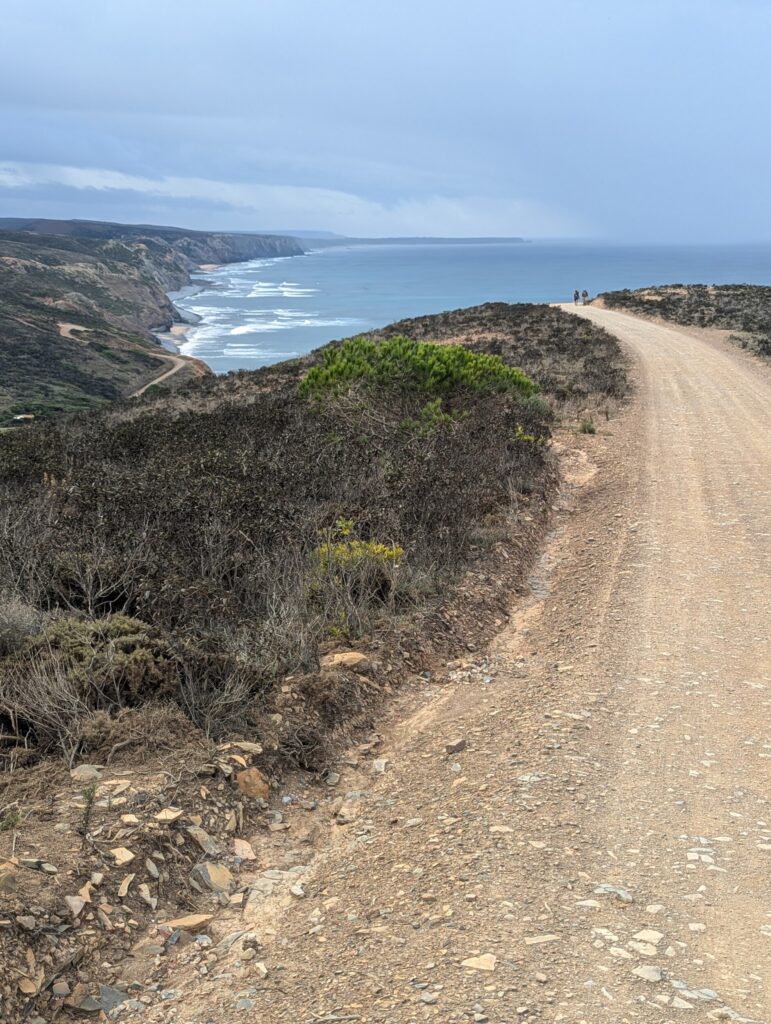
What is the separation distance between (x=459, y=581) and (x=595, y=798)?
3.42 m

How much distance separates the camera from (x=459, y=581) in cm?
755

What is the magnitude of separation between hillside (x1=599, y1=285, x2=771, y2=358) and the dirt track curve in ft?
71.2

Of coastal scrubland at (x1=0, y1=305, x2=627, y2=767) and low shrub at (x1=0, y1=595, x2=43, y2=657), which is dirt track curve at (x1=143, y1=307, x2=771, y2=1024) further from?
low shrub at (x1=0, y1=595, x2=43, y2=657)

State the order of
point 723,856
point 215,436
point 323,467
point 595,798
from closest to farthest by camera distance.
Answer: point 723,856
point 595,798
point 323,467
point 215,436

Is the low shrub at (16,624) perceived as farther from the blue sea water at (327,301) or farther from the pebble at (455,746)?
the blue sea water at (327,301)

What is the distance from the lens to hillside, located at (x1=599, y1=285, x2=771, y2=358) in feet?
99.7

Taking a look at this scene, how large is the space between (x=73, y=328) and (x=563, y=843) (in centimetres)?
9220

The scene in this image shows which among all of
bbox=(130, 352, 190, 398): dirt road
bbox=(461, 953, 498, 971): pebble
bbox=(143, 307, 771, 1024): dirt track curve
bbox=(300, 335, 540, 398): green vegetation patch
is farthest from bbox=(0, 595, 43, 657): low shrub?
bbox=(130, 352, 190, 398): dirt road

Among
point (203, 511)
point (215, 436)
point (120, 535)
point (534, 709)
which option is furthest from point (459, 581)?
point (215, 436)

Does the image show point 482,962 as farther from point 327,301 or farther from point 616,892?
point 327,301

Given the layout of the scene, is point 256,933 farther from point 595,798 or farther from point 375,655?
point 375,655

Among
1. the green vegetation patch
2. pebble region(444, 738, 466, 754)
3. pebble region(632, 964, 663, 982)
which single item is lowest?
pebble region(444, 738, 466, 754)

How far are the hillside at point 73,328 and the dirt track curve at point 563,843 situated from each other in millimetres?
43875

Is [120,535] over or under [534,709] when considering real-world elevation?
over
